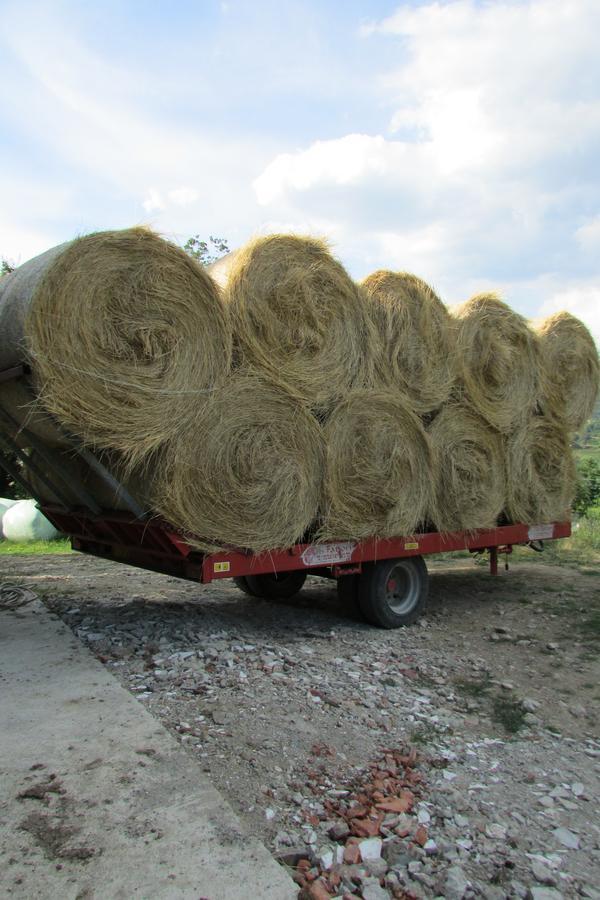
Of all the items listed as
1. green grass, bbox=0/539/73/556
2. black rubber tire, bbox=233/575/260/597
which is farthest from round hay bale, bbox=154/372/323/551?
green grass, bbox=0/539/73/556

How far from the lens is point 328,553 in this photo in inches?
250

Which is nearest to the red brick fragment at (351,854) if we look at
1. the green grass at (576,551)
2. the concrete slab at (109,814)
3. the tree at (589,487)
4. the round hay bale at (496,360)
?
the concrete slab at (109,814)

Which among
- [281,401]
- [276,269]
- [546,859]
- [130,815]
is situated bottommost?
[546,859]

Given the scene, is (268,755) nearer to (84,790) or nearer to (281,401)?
(84,790)

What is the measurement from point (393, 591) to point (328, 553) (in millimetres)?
1245

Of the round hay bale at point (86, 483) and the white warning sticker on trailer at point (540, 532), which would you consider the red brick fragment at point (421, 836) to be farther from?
the white warning sticker on trailer at point (540, 532)

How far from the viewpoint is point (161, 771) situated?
3.68m

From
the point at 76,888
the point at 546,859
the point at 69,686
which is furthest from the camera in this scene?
the point at 69,686

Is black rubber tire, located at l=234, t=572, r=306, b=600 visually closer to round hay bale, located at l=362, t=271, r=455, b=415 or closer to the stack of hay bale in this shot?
the stack of hay bale

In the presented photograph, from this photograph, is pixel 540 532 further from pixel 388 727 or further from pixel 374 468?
pixel 388 727

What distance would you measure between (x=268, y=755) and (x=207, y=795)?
0.54 metres

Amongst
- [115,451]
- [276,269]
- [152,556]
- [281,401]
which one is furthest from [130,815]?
[276,269]

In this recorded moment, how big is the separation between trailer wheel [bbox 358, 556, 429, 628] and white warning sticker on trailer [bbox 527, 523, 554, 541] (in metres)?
1.70

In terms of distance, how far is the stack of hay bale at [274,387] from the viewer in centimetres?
488
